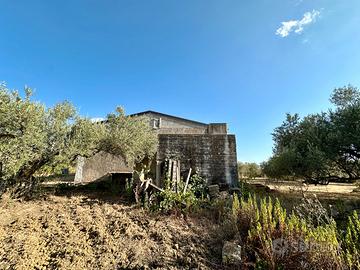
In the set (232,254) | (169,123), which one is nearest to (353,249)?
(232,254)

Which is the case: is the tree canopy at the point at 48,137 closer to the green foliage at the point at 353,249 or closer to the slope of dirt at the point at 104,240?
the slope of dirt at the point at 104,240

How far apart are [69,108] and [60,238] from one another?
644 cm

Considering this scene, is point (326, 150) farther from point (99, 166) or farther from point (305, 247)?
point (99, 166)

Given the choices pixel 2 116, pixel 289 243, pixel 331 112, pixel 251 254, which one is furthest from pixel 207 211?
pixel 331 112

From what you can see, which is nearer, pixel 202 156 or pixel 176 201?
pixel 176 201

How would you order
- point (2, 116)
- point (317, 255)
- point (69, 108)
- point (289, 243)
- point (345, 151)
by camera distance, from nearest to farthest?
1. point (317, 255)
2. point (289, 243)
3. point (2, 116)
4. point (69, 108)
5. point (345, 151)

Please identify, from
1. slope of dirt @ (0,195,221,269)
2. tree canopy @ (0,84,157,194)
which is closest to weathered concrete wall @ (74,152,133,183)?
tree canopy @ (0,84,157,194)

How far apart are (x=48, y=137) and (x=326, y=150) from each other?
13.7 m

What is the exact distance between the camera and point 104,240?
5.09 meters

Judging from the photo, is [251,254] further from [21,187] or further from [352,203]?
[21,187]

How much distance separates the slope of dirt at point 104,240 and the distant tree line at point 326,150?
775 centimetres

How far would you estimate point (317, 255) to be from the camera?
3.40 metres

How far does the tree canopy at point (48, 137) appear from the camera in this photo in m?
7.18

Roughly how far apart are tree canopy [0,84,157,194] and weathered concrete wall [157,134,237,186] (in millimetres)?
2829
